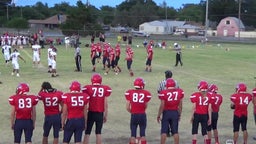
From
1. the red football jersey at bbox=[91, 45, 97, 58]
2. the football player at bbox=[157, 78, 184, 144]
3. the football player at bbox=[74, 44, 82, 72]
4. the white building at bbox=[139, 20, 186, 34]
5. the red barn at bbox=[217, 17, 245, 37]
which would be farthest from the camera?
the white building at bbox=[139, 20, 186, 34]

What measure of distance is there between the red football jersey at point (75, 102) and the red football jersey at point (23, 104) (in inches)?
29.1

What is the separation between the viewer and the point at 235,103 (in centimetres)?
1107

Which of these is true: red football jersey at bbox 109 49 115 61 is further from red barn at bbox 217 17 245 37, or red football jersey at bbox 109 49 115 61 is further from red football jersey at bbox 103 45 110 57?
red barn at bbox 217 17 245 37

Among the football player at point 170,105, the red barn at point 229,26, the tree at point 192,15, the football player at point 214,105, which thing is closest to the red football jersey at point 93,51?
the football player at point 214,105

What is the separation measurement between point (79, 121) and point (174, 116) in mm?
2360

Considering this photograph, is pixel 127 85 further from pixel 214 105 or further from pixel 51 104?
pixel 51 104

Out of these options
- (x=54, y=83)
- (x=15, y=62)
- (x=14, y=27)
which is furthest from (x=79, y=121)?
(x=14, y=27)

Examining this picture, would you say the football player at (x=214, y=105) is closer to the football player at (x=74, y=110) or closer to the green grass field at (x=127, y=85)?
the green grass field at (x=127, y=85)

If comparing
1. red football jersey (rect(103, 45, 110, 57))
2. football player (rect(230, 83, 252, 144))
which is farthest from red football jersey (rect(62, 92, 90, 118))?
red football jersey (rect(103, 45, 110, 57))

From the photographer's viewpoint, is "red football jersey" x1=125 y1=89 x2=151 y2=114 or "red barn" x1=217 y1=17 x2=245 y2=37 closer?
"red football jersey" x1=125 y1=89 x2=151 y2=114

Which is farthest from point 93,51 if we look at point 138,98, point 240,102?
point 138,98

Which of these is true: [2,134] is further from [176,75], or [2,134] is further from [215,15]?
[215,15]

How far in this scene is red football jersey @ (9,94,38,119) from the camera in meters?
9.49

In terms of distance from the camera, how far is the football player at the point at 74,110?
9555 millimetres
